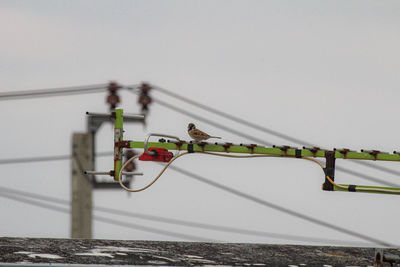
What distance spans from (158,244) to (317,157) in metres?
3.04

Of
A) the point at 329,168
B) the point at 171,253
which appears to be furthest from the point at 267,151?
the point at 171,253

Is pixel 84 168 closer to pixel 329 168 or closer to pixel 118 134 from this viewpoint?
pixel 118 134

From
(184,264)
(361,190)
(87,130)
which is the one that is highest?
(87,130)

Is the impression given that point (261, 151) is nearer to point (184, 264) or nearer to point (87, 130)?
point (184, 264)

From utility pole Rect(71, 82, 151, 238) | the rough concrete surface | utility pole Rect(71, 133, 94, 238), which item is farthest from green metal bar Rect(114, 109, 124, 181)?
utility pole Rect(71, 133, 94, 238)

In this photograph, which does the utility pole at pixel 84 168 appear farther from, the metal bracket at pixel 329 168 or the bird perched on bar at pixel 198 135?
the metal bracket at pixel 329 168

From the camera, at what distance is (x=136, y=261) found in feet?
30.9

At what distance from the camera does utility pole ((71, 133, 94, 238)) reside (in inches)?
757

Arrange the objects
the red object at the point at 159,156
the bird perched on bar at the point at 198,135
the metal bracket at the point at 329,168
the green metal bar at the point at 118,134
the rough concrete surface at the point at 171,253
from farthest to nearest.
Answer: the metal bracket at the point at 329,168, the bird perched on bar at the point at 198,135, the green metal bar at the point at 118,134, the red object at the point at 159,156, the rough concrete surface at the point at 171,253

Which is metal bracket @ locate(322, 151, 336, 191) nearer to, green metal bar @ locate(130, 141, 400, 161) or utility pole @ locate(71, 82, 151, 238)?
green metal bar @ locate(130, 141, 400, 161)

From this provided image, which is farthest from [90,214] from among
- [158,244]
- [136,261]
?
[136,261]

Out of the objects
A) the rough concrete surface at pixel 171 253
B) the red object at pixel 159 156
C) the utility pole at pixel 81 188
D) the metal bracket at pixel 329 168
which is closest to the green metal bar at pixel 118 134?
the red object at pixel 159 156

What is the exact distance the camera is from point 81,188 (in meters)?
19.6

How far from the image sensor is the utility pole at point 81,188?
19.2 meters
